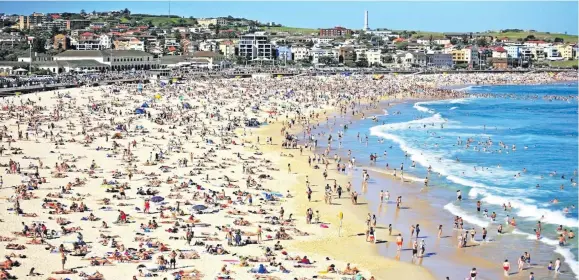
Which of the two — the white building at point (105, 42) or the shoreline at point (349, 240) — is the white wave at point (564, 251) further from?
the white building at point (105, 42)

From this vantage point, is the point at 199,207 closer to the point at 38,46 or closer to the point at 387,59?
the point at 38,46

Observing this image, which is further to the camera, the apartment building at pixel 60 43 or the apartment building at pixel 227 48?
Result: the apartment building at pixel 227 48

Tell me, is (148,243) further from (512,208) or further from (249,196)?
(512,208)

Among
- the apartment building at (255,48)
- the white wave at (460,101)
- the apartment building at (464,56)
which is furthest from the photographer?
the apartment building at (464,56)

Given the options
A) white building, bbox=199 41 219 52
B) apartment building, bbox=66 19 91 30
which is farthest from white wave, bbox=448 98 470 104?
apartment building, bbox=66 19 91 30

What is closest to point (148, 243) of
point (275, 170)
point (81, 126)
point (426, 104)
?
point (275, 170)

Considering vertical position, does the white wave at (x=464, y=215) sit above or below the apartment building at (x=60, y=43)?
below

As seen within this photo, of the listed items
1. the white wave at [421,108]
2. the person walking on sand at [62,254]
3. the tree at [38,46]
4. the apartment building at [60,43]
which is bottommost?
the person walking on sand at [62,254]

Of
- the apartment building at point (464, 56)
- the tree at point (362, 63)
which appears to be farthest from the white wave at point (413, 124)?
the apartment building at point (464, 56)

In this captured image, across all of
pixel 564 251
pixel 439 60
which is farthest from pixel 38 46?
pixel 564 251

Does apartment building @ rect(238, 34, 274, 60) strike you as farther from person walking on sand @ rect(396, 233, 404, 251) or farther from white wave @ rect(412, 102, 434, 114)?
person walking on sand @ rect(396, 233, 404, 251)
